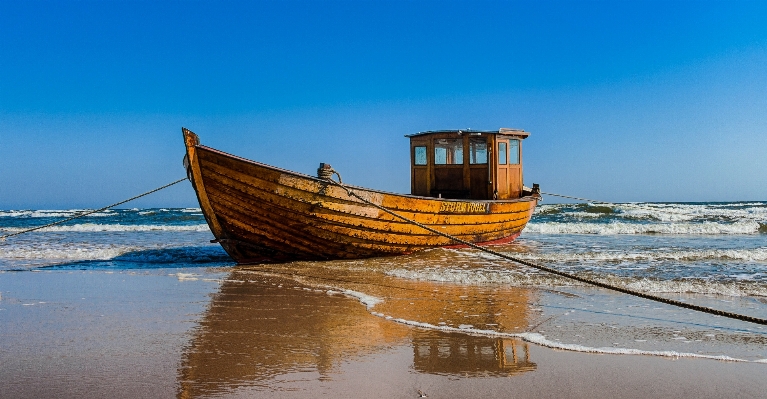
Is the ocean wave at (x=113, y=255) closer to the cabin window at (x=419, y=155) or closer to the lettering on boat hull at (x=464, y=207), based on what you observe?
the lettering on boat hull at (x=464, y=207)

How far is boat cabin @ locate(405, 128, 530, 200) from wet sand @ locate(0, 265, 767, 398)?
5854mm

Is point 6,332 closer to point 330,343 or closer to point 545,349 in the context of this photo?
point 330,343

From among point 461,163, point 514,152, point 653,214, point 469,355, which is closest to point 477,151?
point 461,163

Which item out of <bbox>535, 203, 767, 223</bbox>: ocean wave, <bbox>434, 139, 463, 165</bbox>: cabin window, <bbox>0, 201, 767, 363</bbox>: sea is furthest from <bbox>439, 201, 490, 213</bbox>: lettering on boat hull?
<bbox>535, 203, 767, 223</bbox>: ocean wave

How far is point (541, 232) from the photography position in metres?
19.2

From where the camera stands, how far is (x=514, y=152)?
12875mm

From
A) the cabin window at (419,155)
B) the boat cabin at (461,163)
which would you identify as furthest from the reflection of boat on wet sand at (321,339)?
the cabin window at (419,155)

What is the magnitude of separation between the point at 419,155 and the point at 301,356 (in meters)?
8.76

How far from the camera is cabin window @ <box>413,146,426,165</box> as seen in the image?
40.6 ft

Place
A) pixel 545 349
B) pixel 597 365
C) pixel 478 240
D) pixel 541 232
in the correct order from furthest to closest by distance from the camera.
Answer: pixel 541 232, pixel 478 240, pixel 545 349, pixel 597 365

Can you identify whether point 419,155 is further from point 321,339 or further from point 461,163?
point 321,339

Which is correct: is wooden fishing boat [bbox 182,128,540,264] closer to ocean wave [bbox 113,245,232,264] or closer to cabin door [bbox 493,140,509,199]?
cabin door [bbox 493,140,509,199]

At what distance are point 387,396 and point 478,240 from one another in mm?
8722

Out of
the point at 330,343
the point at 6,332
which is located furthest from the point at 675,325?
the point at 6,332
